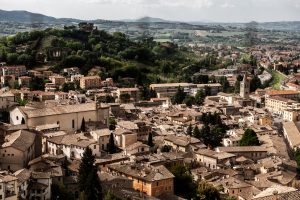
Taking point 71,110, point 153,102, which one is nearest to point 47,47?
point 153,102

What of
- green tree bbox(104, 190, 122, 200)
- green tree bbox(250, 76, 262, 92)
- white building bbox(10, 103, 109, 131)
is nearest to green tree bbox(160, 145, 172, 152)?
white building bbox(10, 103, 109, 131)

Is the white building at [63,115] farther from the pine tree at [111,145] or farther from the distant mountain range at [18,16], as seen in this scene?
the distant mountain range at [18,16]

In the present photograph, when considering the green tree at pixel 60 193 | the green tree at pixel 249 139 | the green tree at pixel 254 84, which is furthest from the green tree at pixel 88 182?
the green tree at pixel 254 84

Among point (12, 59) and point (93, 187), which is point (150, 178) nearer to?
point (93, 187)

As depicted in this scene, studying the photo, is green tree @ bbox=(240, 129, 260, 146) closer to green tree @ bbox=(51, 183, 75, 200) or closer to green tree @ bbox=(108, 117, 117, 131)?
green tree @ bbox=(108, 117, 117, 131)

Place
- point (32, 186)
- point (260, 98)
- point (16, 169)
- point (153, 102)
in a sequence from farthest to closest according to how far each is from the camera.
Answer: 1. point (260, 98)
2. point (153, 102)
3. point (16, 169)
4. point (32, 186)

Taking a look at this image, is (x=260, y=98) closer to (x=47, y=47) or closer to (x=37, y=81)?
(x=37, y=81)

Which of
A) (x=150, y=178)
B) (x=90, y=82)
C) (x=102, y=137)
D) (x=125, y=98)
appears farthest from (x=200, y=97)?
(x=150, y=178)
